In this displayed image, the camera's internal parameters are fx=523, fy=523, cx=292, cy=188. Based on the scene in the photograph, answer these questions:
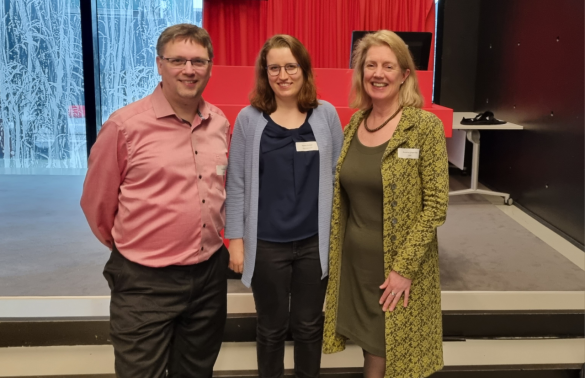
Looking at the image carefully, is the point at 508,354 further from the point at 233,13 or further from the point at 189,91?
the point at 233,13

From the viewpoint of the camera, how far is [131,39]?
6266 millimetres

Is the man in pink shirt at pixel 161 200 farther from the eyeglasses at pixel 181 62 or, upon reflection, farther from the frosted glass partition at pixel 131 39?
the frosted glass partition at pixel 131 39

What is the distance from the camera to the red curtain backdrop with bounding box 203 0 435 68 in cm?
583

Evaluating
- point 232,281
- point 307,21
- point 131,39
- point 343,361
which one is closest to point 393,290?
point 343,361

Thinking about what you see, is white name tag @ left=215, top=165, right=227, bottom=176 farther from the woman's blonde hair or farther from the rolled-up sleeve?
the woman's blonde hair

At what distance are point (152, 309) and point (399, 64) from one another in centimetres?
108

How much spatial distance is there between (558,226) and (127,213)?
363 cm

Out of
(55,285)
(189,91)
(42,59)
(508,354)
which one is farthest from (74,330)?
(42,59)

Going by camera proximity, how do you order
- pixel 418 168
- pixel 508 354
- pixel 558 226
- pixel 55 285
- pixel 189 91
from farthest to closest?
1. pixel 558 226
2. pixel 55 285
3. pixel 508 354
4. pixel 418 168
5. pixel 189 91

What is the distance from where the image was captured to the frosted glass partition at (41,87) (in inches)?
240

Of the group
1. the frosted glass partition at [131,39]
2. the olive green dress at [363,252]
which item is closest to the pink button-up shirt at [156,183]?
the olive green dress at [363,252]

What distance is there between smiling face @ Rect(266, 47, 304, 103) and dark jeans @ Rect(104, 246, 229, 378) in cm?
60

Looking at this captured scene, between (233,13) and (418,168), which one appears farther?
(233,13)

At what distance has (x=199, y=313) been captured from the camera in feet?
5.54
